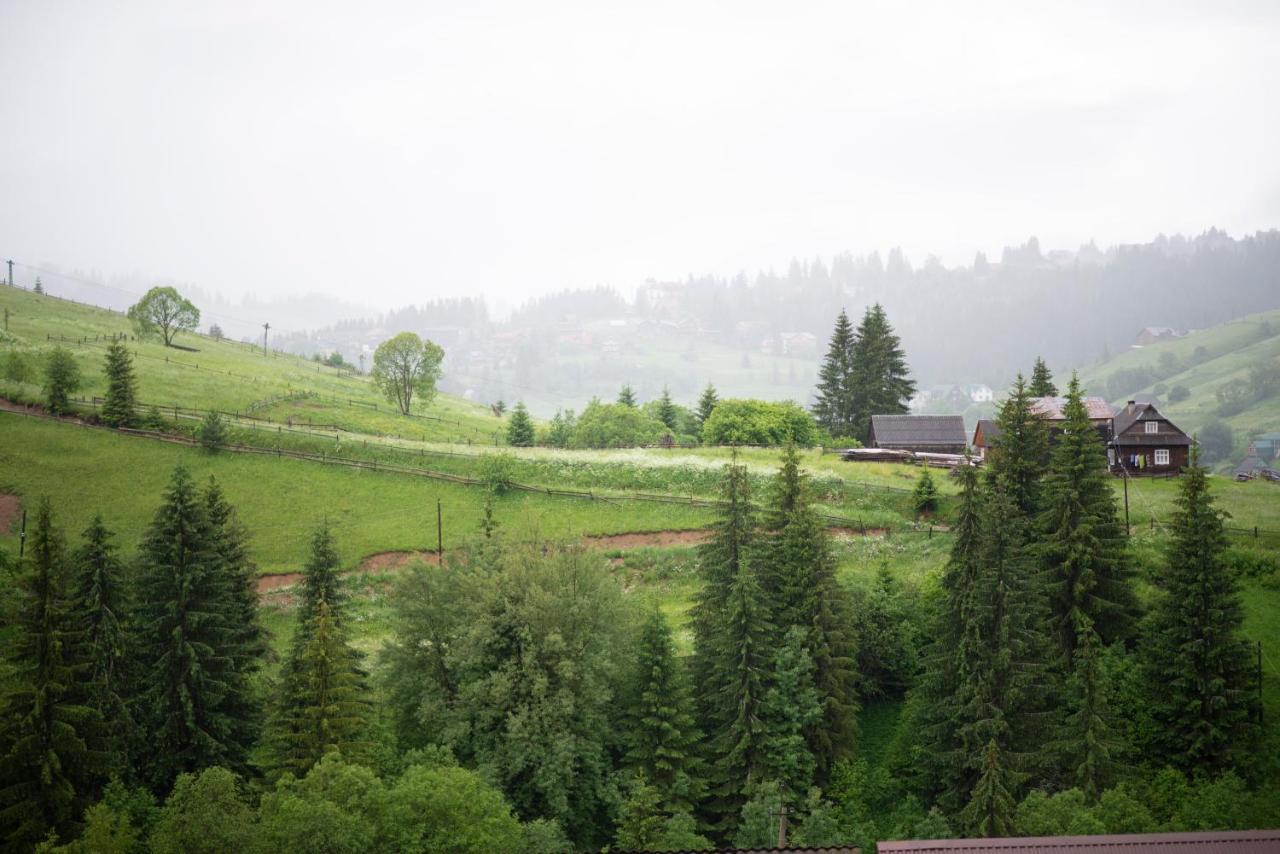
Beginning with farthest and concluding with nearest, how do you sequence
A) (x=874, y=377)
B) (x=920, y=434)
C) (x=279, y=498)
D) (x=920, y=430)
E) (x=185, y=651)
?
(x=874, y=377), (x=920, y=430), (x=920, y=434), (x=279, y=498), (x=185, y=651)

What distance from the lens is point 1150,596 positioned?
42250mm

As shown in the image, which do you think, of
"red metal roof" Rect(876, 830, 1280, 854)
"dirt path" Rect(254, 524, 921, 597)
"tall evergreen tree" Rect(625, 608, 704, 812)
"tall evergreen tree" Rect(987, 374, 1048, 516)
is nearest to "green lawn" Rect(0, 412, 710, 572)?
"dirt path" Rect(254, 524, 921, 597)

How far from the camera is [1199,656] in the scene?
34375 millimetres

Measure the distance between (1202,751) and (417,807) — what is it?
2861 cm

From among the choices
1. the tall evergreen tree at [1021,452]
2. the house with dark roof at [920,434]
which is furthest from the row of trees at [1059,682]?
the house with dark roof at [920,434]

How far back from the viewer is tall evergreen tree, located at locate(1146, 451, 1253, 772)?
33.8m

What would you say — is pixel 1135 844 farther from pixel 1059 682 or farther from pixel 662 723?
pixel 1059 682

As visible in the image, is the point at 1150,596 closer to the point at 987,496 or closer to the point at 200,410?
the point at 987,496

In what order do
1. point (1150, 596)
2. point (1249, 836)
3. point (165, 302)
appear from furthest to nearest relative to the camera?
point (165, 302) → point (1150, 596) → point (1249, 836)

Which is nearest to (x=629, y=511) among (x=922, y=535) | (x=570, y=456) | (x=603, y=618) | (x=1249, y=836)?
(x=570, y=456)

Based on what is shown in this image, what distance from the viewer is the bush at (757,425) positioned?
3386 inches

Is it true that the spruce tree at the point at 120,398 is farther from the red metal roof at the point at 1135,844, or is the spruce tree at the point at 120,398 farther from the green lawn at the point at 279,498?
the red metal roof at the point at 1135,844

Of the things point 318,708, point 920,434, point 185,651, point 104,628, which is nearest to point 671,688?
point 318,708

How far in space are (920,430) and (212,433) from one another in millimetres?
60282
